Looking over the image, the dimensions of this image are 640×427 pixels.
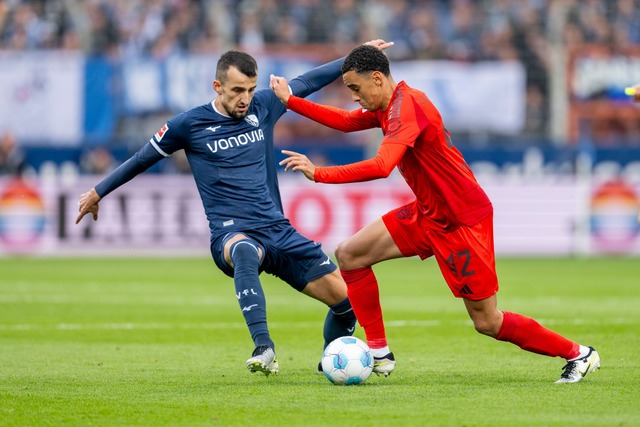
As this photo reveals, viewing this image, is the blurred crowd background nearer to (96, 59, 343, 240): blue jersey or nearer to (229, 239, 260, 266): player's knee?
(96, 59, 343, 240): blue jersey

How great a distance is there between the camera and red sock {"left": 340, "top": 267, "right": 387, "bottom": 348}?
8344mm

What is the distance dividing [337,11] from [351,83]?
16.3 metres

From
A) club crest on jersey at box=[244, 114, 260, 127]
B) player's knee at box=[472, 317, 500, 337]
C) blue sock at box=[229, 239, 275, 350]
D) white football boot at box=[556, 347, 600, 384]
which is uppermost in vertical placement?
club crest on jersey at box=[244, 114, 260, 127]

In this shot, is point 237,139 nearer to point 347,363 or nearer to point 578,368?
point 347,363

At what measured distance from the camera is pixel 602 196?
2188 centimetres

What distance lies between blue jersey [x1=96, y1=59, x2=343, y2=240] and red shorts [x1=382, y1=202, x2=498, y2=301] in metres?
1.19

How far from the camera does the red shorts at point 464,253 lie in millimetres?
7762

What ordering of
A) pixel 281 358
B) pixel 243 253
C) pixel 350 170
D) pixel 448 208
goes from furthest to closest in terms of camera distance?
pixel 281 358 < pixel 243 253 < pixel 448 208 < pixel 350 170

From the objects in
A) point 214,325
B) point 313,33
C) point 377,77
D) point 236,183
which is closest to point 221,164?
point 236,183

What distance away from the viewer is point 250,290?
8.07 meters

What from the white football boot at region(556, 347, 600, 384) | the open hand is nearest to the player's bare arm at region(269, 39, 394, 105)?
the open hand

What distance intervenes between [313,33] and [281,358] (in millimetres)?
14751

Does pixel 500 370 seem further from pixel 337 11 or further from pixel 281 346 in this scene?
pixel 337 11

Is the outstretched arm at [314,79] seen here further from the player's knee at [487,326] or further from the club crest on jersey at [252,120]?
the player's knee at [487,326]
